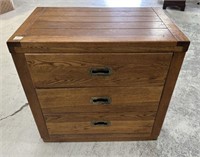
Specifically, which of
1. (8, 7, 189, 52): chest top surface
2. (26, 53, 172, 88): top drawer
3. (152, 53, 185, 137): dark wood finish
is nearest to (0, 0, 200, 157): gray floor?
(152, 53, 185, 137): dark wood finish

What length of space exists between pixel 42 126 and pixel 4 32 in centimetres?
176

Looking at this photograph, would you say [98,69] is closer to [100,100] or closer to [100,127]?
[100,100]

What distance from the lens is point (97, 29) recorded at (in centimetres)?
84

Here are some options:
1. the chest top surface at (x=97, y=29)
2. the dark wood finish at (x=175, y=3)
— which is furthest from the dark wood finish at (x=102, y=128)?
the dark wood finish at (x=175, y=3)

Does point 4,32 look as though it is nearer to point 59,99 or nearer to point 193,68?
point 59,99

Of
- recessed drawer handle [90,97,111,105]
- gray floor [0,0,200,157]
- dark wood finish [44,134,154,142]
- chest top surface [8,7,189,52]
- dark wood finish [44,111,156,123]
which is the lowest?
gray floor [0,0,200,157]

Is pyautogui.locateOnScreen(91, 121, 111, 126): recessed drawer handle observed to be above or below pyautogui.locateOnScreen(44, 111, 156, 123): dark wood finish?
below

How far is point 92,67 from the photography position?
2.60 feet

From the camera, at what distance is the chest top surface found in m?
0.73

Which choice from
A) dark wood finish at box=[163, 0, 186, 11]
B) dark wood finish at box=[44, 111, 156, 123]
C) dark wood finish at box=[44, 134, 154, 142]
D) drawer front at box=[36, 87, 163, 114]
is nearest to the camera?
drawer front at box=[36, 87, 163, 114]

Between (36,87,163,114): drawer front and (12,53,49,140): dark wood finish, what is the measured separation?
3cm

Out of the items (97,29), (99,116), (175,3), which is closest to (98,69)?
(97,29)

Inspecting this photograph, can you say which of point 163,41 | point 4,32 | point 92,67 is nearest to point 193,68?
point 163,41

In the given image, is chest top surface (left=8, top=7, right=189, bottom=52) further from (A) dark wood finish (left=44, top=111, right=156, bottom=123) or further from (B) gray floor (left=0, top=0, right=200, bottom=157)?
(B) gray floor (left=0, top=0, right=200, bottom=157)
